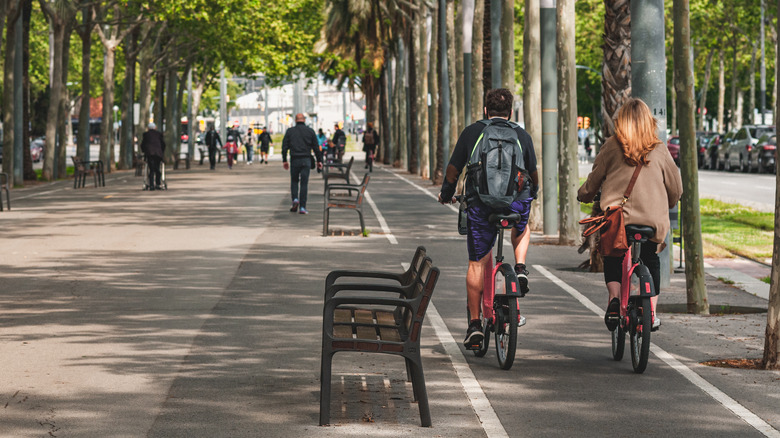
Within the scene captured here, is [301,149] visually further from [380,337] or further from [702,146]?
A: [702,146]

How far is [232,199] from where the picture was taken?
2984cm

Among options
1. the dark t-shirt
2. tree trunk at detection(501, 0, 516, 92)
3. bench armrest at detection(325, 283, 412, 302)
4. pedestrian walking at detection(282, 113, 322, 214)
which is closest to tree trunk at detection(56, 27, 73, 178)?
pedestrian walking at detection(282, 113, 322, 214)

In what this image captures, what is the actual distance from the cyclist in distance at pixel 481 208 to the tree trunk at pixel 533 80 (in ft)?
39.1

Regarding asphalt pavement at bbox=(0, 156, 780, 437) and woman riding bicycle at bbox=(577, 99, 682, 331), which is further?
woman riding bicycle at bbox=(577, 99, 682, 331)

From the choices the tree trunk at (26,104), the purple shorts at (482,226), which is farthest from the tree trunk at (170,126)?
the purple shorts at (482,226)

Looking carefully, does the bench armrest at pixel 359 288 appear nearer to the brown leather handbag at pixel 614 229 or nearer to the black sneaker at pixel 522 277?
the black sneaker at pixel 522 277

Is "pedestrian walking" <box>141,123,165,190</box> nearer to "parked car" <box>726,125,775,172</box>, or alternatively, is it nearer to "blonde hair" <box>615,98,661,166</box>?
"parked car" <box>726,125,775,172</box>

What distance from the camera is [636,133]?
824cm

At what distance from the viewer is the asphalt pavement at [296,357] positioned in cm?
675

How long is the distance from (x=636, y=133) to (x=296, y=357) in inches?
104

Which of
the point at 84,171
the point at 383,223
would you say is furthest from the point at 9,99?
the point at 383,223

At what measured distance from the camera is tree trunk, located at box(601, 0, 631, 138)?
47.6 feet

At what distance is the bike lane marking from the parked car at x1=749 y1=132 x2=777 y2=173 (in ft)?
122

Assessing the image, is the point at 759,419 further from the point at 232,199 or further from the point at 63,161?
the point at 63,161
